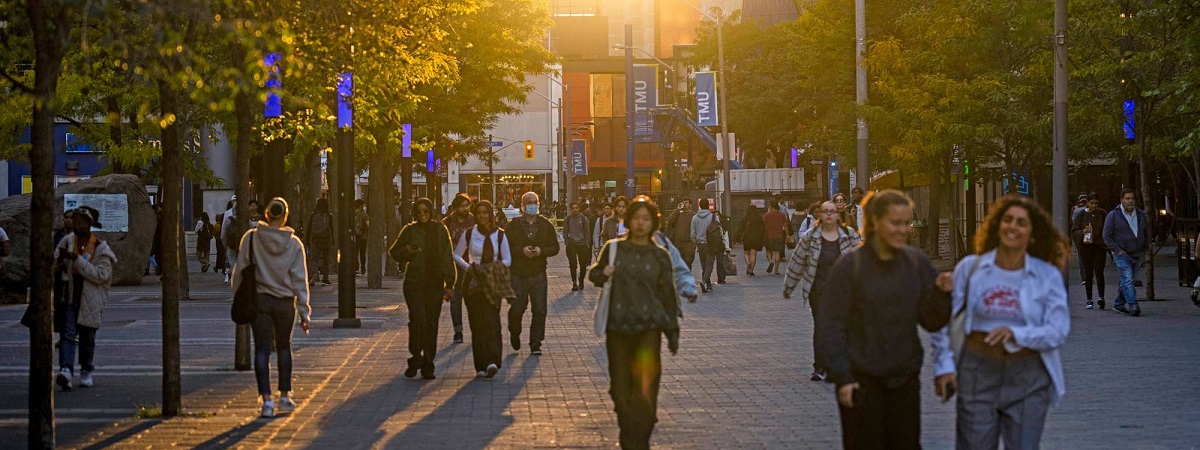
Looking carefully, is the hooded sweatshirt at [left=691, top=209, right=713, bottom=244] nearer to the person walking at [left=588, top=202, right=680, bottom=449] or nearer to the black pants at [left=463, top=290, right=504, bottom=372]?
the black pants at [left=463, top=290, right=504, bottom=372]

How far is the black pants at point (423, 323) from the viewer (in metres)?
13.3

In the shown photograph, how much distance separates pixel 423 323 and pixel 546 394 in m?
1.96

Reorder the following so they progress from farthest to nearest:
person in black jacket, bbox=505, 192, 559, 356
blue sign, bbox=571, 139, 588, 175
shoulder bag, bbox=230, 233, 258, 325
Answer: blue sign, bbox=571, 139, 588, 175, person in black jacket, bbox=505, 192, 559, 356, shoulder bag, bbox=230, 233, 258, 325

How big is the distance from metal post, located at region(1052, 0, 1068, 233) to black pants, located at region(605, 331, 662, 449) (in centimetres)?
1190

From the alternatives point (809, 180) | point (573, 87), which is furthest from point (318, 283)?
point (573, 87)

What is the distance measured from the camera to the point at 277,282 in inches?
434

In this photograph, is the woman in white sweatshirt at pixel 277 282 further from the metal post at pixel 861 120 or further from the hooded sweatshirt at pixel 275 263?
the metal post at pixel 861 120

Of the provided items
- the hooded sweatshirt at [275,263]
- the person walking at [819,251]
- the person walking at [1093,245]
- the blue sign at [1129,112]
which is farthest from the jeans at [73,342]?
the blue sign at [1129,112]


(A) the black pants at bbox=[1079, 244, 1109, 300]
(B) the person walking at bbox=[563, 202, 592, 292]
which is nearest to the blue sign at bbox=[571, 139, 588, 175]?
(B) the person walking at bbox=[563, 202, 592, 292]

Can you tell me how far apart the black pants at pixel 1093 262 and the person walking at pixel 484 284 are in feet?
32.1

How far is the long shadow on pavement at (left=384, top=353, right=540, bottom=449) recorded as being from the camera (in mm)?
9492

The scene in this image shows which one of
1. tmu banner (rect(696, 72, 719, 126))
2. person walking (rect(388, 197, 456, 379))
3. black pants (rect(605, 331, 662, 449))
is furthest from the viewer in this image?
tmu banner (rect(696, 72, 719, 126))

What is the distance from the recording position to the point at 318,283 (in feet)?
98.8

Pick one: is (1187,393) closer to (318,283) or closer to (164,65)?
(164,65)
